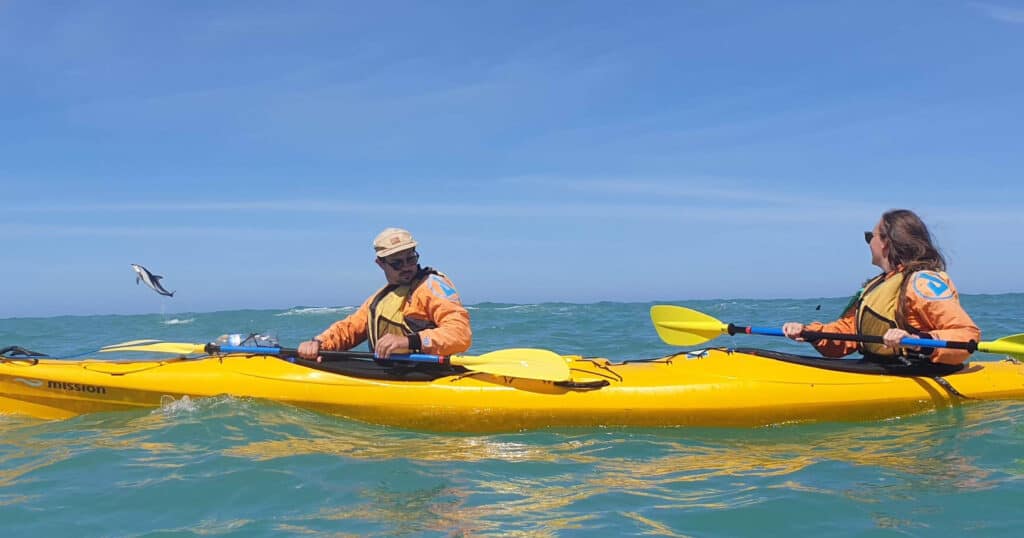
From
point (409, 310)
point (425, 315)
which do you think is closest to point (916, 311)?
point (425, 315)

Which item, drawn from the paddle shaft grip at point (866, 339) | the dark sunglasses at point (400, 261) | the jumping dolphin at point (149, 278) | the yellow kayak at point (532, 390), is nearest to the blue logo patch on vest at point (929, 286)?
the paddle shaft grip at point (866, 339)

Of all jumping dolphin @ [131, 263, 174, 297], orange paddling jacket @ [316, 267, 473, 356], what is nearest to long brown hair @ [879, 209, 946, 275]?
orange paddling jacket @ [316, 267, 473, 356]

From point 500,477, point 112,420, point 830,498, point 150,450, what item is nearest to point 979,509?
point 830,498

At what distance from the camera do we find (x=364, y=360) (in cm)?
567

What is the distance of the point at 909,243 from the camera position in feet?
17.5

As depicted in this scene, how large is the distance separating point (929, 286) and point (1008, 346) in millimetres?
764

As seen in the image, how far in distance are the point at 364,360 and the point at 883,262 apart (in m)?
3.74

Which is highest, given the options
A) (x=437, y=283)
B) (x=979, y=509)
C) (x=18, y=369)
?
(x=437, y=283)

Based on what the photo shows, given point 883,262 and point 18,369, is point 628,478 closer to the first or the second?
point 883,262

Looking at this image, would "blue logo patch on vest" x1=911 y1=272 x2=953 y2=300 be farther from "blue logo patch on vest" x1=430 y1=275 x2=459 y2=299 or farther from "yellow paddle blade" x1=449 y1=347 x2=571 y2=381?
"blue logo patch on vest" x1=430 y1=275 x2=459 y2=299

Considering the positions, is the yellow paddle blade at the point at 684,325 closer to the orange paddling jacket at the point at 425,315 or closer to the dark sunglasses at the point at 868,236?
the dark sunglasses at the point at 868,236

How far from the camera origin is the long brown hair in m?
Result: 5.31

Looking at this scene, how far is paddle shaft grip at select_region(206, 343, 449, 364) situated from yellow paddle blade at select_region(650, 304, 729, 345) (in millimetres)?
2141

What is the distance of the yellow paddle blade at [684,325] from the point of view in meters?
6.47
